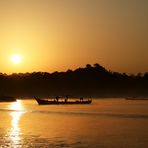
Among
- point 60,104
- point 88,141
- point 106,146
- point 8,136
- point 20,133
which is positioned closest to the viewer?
point 106,146

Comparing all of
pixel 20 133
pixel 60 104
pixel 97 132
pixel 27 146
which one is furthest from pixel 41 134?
pixel 60 104

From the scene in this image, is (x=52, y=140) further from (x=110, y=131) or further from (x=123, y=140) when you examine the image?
(x=110, y=131)

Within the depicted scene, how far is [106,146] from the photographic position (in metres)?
39.1

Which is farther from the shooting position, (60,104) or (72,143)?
(60,104)

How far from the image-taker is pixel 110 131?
52.0 m

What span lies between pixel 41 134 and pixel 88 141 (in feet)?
25.1

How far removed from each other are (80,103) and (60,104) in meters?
7.35

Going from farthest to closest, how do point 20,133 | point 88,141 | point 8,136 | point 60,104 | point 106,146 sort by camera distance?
point 60,104, point 20,133, point 8,136, point 88,141, point 106,146

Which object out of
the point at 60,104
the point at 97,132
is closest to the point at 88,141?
the point at 97,132

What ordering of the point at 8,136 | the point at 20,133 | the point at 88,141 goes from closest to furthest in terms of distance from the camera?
the point at 88,141, the point at 8,136, the point at 20,133

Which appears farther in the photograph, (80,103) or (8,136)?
(80,103)

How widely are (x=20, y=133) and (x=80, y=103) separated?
10029 cm

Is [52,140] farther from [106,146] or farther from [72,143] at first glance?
[106,146]

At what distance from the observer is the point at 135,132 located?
166 ft
